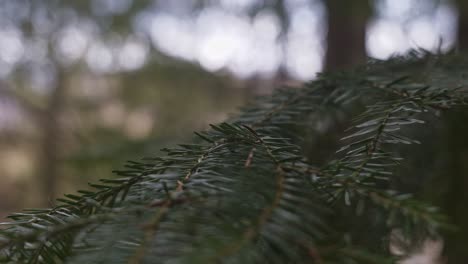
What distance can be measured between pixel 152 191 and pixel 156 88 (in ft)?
9.78

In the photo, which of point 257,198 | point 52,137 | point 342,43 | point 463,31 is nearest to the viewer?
point 257,198

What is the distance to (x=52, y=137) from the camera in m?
3.73

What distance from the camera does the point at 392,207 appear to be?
37 centimetres

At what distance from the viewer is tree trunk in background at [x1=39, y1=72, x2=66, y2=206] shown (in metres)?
3.70

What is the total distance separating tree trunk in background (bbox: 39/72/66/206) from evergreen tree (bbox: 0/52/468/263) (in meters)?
3.27

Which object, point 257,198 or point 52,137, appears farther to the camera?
point 52,137

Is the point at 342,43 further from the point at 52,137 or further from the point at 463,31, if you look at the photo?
the point at 52,137

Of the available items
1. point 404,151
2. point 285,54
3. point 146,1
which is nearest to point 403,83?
point 404,151

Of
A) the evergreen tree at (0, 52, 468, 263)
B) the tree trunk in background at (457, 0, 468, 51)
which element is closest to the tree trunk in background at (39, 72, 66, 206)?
the tree trunk in background at (457, 0, 468, 51)

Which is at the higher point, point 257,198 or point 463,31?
point 463,31

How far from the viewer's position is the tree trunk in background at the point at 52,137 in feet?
12.1

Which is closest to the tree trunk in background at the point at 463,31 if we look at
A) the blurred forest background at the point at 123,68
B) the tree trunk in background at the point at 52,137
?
the blurred forest background at the point at 123,68

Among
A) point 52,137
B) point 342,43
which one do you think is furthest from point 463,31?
point 52,137

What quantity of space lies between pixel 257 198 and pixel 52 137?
3.66m
